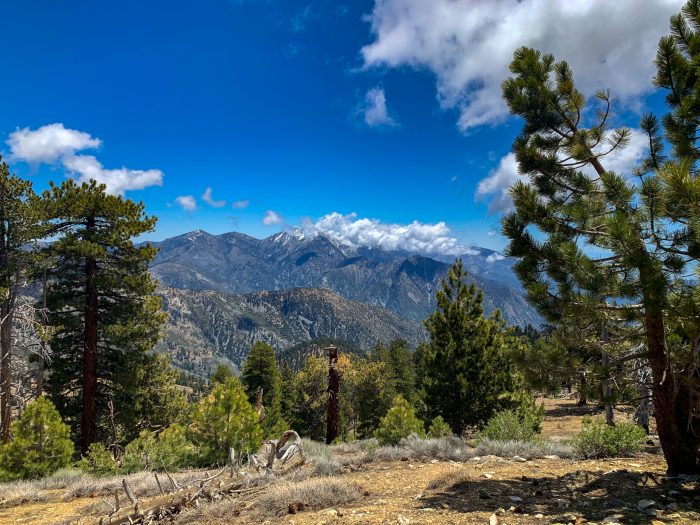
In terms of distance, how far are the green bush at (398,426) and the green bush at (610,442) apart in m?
5.15

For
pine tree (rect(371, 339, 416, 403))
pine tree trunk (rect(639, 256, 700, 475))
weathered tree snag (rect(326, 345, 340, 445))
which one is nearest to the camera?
pine tree trunk (rect(639, 256, 700, 475))

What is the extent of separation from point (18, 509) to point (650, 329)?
12.8 meters

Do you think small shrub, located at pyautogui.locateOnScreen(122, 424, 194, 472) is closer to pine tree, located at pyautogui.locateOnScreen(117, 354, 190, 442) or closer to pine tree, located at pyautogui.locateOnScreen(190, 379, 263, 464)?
pine tree, located at pyautogui.locateOnScreen(190, 379, 263, 464)

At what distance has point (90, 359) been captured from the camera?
17.2 meters

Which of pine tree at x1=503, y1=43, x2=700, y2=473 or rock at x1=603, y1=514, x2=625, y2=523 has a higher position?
pine tree at x1=503, y1=43, x2=700, y2=473

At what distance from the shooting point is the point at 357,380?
41438mm

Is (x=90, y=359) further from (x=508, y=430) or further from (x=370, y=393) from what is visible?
(x=370, y=393)

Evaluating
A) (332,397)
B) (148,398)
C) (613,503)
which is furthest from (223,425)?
(148,398)

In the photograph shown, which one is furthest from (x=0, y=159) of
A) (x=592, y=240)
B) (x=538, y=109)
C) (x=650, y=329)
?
(x=650, y=329)

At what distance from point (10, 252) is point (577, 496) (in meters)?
20.5

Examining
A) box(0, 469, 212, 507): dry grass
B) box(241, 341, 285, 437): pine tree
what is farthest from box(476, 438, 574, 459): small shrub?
box(241, 341, 285, 437): pine tree

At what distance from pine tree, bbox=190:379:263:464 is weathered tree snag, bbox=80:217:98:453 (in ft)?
27.5

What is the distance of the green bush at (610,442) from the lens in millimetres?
9133

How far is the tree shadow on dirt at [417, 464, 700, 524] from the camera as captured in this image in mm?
5137
